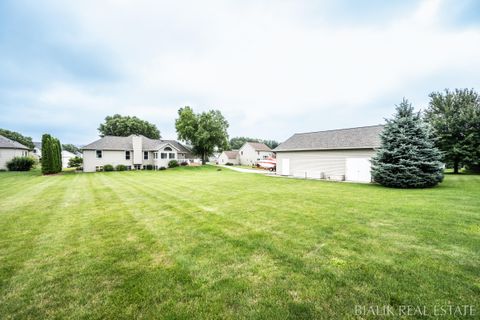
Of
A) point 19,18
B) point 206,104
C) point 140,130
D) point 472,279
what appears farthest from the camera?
point 140,130

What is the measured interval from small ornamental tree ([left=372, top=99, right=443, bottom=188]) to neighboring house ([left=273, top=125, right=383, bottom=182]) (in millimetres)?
1564

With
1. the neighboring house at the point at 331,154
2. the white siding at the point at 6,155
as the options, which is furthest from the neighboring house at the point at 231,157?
the white siding at the point at 6,155

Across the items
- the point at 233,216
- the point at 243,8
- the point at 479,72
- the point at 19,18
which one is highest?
the point at 243,8

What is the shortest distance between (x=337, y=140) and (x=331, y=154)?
5.71 ft

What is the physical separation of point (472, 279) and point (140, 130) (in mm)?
59276

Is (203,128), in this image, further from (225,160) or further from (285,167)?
(225,160)

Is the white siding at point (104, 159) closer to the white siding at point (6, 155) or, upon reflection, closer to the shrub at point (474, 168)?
the white siding at point (6, 155)

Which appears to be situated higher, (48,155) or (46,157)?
(48,155)

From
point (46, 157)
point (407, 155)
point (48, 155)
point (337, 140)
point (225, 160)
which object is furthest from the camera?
point (225, 160)

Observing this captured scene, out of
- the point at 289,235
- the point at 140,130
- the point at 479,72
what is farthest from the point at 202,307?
the point at 140,130

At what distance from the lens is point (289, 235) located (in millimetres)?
4605

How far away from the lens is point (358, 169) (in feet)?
54.1

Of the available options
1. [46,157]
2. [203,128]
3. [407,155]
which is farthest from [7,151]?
[407,155]

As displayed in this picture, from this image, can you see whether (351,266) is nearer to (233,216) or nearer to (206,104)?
(233,216)
